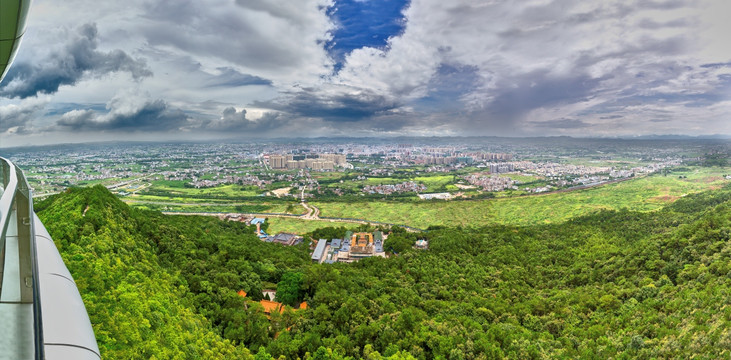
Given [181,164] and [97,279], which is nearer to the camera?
[97,279]

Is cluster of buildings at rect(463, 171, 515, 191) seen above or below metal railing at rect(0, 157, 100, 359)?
below

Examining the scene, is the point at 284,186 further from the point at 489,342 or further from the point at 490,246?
the point at 489,342

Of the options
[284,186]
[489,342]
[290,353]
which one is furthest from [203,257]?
[284,186]

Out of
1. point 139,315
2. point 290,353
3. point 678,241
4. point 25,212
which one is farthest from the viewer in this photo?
point 678,241

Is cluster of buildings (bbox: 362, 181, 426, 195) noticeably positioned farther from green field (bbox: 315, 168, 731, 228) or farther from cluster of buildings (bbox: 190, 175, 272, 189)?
cluster of buildings (bbox: 190, 175, 272, 189)

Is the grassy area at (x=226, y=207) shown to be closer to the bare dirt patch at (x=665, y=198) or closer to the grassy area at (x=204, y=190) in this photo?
the grassy area at (x=204, y=190)

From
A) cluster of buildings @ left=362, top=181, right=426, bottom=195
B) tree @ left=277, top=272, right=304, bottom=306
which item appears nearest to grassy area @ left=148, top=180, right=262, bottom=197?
cluster of buildings @ left=362, top=181, right=426, bottom=195

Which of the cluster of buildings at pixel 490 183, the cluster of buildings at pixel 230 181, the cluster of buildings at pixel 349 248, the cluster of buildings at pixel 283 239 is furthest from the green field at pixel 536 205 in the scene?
the cluster of buildings at pixel 230 181
